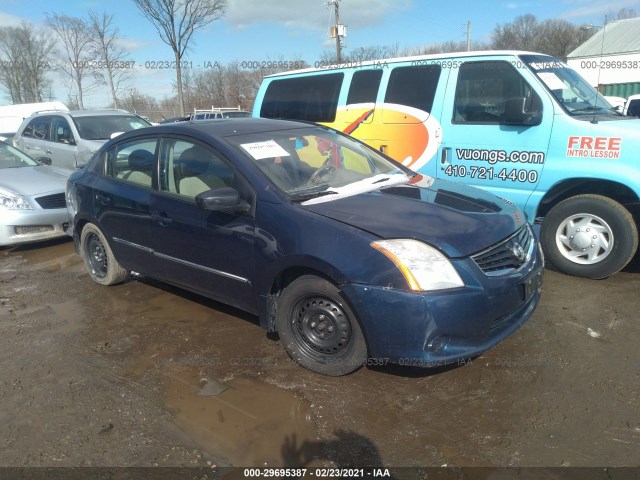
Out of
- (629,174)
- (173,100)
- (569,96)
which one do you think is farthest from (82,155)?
(173,100)

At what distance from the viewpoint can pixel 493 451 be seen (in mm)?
2506

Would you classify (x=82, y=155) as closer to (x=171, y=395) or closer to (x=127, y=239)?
(x=127, y=239)

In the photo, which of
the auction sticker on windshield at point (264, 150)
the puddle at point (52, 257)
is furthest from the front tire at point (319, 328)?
the puddle at point (52, 257)

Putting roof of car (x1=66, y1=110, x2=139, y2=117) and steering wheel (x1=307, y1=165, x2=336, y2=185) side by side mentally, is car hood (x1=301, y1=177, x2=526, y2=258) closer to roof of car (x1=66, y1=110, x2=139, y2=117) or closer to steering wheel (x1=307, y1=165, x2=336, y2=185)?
steering wheel (x1=307, y1=165, x2=336, y2=185)

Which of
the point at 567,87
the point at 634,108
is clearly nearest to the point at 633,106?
the point at 634,108

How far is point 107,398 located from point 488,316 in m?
2.42

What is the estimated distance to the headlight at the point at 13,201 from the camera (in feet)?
21.3

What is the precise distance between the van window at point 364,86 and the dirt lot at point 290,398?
3.07 m

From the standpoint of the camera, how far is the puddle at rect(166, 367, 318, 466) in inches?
102

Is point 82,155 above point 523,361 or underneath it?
above

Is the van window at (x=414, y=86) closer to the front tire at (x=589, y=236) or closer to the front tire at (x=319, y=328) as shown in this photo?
the front tire at (x=589, y=236)

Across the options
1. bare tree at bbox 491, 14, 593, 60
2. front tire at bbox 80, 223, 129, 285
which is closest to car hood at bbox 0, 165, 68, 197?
front tire at bbox 80, 223, 129, 285

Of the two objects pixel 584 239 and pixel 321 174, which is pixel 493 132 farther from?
pixel 321 174

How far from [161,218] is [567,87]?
4085mm
